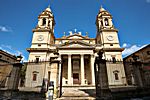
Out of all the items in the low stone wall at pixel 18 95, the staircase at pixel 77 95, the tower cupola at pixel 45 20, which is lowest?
the staircase at pixel 77 95

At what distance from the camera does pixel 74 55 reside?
28859mm

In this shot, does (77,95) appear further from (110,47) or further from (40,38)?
(40,38)

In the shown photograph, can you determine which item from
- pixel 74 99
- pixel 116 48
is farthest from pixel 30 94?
pixel 116 48

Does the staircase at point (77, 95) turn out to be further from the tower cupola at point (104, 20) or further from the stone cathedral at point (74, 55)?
the tower cupola at point (104, 20)

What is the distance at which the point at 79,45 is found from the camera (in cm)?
2900

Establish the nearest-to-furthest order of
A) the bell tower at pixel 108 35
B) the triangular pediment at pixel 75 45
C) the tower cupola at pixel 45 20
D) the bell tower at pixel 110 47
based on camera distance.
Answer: the bell tower at pixel 110 47, the triangular pediment at pixel 75 45, the bell tower at pixel 108 35, the tower cupola at pixel 45 20

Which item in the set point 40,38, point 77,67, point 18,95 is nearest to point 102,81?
point 18,95

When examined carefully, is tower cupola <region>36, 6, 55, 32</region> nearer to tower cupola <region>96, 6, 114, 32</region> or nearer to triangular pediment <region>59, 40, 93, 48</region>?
triangular pediment <region>59, 40, 93, 48</region>

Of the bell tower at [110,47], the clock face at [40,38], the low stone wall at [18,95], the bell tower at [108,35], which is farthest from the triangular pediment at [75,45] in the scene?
the low stone wall at [18,95]

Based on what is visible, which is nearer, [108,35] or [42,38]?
[42,38]

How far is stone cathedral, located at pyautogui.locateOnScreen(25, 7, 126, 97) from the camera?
83.8ft

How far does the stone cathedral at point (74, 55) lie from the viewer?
83.8 ft

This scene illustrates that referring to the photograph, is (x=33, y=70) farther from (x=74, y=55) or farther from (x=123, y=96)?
(x=123, y=96)

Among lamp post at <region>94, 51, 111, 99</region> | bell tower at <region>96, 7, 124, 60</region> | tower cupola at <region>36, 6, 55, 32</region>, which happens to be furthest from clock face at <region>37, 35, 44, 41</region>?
lamp post at <region>94, 51, 111, 99</region>
